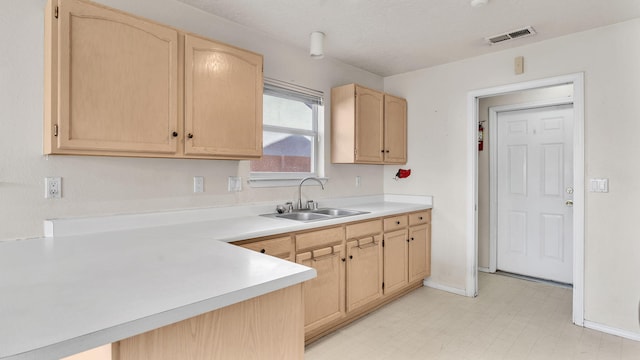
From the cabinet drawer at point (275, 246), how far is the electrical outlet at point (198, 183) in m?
0.69

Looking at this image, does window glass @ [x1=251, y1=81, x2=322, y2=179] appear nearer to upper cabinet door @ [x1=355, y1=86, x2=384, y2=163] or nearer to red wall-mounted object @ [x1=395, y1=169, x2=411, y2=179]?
upper cabinet door @ [x1=355, y1=86, x2=384, y2=163]

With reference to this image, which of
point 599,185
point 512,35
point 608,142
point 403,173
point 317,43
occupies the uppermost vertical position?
point 512,35

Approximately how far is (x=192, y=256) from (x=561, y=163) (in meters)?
3.92

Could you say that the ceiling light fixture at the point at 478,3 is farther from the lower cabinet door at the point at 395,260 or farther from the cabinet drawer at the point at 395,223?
the lower cabinet door at the point at 395,260

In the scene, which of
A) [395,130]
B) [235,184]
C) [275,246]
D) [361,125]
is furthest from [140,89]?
[395,130]

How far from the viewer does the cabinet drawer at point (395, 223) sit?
309 cm

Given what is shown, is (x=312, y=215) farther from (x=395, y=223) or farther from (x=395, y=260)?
(x=395, y=260)

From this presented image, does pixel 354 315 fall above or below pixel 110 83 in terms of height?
below

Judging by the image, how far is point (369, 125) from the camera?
3.39m

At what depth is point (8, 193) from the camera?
5.62 feet

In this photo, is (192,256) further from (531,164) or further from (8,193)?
(531,164)

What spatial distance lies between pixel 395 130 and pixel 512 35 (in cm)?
135

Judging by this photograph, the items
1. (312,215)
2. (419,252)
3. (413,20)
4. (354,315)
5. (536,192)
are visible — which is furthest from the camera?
(536,192)

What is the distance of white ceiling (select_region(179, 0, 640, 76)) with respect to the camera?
2342 millimetres
